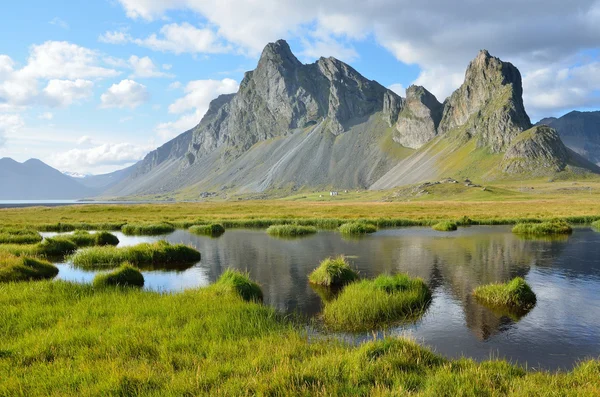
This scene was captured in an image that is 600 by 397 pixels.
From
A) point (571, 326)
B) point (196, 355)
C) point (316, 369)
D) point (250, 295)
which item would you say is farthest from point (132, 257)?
point (571, 326)

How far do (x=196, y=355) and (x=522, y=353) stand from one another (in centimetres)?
1263

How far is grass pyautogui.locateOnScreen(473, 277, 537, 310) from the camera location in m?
22.7

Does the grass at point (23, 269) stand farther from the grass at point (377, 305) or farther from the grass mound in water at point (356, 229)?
the grass mound in water at point (356, 229)

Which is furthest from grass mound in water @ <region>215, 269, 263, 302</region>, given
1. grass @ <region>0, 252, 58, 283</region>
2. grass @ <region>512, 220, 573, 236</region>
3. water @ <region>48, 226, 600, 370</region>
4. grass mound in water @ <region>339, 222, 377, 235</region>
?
grass @ <region>512, 220, 573, 236</region>

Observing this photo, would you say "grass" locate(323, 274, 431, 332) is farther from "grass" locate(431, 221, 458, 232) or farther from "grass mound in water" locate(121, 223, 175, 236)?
"grass mound in water" locate(121, 223, 175, 236)

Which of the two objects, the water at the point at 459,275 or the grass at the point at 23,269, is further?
the grass at the point at 23,269

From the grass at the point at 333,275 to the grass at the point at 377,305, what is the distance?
9.85 ft

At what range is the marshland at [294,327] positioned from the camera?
10.4 m

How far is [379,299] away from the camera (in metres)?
21.5

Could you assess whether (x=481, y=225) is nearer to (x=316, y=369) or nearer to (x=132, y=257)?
(x=132, y=257)

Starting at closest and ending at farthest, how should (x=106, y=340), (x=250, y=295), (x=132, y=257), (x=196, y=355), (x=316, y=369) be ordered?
(x=316, y=369) → (x=196, y=355) → (x=106, y=340) → (x=250, y=295) → (x=132, y=257)

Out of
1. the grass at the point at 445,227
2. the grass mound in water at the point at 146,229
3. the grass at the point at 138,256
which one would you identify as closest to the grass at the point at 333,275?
the grass at the point at 138,256

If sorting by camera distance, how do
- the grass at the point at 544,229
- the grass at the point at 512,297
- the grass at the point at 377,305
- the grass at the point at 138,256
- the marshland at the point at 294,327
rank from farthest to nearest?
the grass at the point at 544,229
the grass at the point at 138,256
the grass at the point at 512,297
the grass at the point at 377,305
the marshland at the point at 294,327

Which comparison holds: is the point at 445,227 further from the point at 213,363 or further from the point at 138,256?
the point at 213,363
